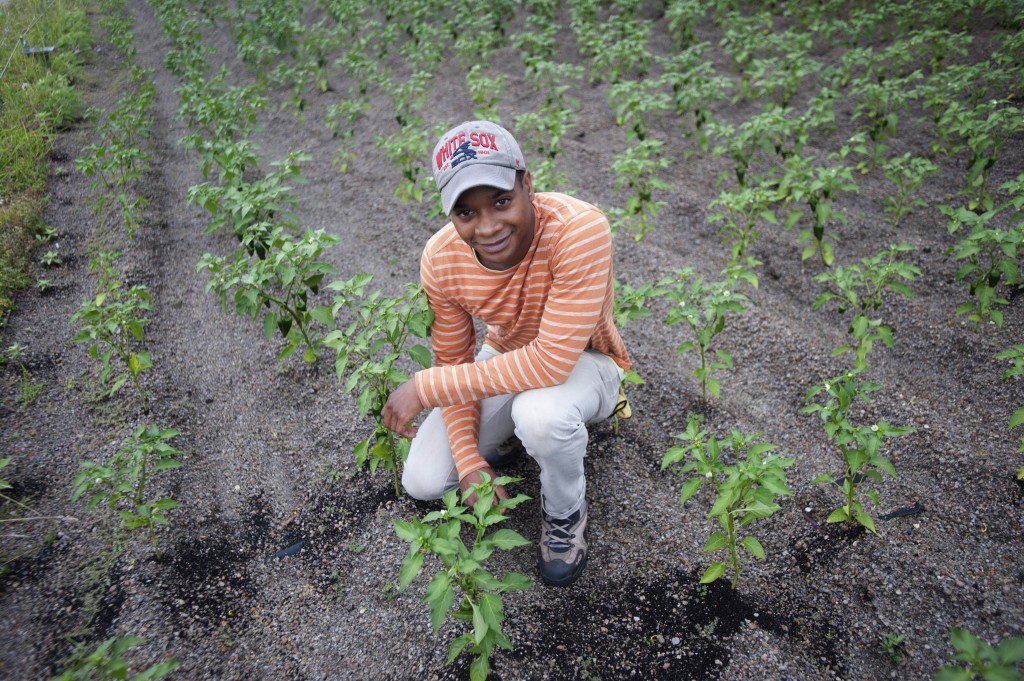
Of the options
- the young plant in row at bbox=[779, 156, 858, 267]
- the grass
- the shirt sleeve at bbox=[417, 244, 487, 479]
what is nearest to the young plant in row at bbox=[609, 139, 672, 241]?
the young plant in row at bbox=[779, 156, 858, 267]

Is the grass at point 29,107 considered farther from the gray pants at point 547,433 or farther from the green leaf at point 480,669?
the green leaf at point 480,669

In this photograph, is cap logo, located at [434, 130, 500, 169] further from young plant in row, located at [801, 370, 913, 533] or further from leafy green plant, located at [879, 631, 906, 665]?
leafy green plant, located at [879, 631, 906, 665]

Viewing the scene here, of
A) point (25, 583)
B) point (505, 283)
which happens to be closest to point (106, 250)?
point (25, 583)

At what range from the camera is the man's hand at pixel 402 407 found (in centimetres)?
178

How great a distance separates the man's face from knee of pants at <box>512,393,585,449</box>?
0.41 metres

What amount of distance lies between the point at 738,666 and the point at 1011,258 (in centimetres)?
191

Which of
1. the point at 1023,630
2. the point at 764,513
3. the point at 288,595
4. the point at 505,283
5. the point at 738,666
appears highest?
the point at 505,283

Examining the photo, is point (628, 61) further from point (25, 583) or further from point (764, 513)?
point (25, 583)

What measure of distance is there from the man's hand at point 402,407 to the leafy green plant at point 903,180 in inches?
104

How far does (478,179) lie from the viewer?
4.95 ft

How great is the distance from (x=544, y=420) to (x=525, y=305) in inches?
14.0

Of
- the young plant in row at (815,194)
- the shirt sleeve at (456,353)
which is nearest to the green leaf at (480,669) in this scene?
the shirt sleeve at (456,353)

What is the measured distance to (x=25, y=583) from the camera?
1.96 meters

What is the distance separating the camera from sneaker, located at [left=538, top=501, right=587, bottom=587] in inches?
74.0
